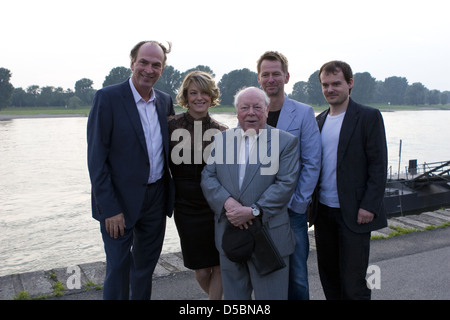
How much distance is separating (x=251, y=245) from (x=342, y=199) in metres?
0.79

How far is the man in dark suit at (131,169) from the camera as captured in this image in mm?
2475

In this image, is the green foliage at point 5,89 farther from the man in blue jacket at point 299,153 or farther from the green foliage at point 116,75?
the man in blue jacket at point 299,153

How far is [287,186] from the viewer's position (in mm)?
2369

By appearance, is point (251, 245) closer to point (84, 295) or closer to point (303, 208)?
point (303, 208)

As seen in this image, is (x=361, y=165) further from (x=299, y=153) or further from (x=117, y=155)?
(x=117, y=155)

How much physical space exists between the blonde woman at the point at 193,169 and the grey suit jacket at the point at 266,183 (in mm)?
278

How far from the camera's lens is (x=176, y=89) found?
7025 cm

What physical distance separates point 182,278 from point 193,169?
1317 millimetres

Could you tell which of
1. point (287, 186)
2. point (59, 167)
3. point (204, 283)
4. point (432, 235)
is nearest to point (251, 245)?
point (287, 186)

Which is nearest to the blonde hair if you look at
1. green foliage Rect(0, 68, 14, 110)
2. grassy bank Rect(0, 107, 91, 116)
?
grassy bank Rect(0, 107, 91, 116)

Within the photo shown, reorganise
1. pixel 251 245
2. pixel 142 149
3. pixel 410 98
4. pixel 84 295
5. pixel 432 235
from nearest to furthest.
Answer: pixel 251 245 → pixel 142 149 → pixel 84 295 → pixel 432 235 → pixel 410 98

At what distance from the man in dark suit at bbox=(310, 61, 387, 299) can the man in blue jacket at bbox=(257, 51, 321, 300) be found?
18cm

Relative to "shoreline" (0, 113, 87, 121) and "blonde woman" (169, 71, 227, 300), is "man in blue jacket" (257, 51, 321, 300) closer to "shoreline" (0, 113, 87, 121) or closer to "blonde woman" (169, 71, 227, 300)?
"blonde woman" (169, 71, 227, 300)

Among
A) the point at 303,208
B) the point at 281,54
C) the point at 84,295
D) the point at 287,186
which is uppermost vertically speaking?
the point at 281,54
